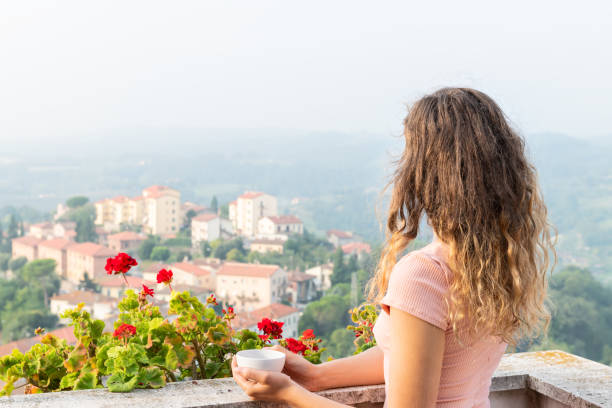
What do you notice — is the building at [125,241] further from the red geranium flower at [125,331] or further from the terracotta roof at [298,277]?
the red geranium flower at [125,331]

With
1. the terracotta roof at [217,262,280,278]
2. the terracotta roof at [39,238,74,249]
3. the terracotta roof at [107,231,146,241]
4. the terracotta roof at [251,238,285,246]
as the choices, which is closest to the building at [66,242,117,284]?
the terracotta roof at [39,238,74,249]

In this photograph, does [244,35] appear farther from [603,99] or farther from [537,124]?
[603,99]

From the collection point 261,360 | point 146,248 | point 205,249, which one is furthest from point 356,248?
point 261,360

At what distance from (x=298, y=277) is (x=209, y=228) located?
10.3 m

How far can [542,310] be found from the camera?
37.7 inches

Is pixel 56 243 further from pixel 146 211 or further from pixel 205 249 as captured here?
pixel 205 249

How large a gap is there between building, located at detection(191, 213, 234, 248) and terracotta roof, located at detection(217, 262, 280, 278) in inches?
204

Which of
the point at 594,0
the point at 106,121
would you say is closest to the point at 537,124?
the point at 594,0

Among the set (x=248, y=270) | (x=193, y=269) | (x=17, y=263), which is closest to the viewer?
(x=193, y=269)

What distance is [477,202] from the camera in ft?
2.78

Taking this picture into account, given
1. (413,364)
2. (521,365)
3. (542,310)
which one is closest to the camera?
(413,364)

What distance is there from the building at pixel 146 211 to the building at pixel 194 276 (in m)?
9.98

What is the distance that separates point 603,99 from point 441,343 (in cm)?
6181

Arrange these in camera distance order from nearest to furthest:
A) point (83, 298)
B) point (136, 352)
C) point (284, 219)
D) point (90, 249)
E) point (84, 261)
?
point (136, 352) < point (83, 298) < point (84, 261) < point (90, 249) < point (284, 219)
